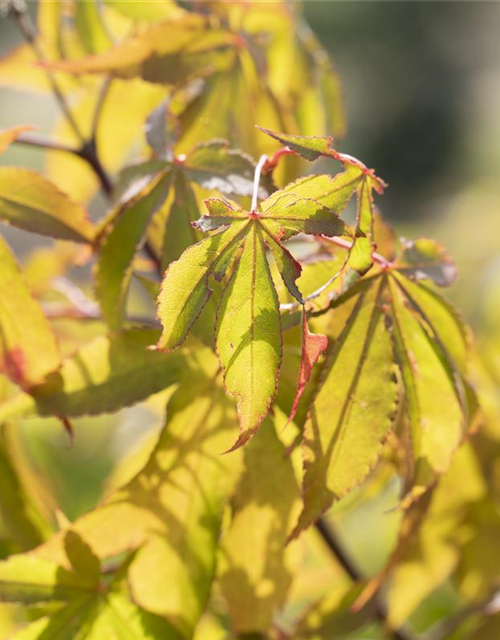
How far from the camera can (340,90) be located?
75cm

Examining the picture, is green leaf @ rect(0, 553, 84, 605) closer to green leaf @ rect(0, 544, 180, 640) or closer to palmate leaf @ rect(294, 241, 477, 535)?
green leaf @ rect(0, 544, 180, 640)

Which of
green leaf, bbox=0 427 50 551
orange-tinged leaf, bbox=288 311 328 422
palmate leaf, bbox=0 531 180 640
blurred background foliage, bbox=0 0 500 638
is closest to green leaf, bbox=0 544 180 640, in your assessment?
palmate leaf, bbox=0 531 180 640

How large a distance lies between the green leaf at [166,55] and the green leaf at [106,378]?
191 millimetres

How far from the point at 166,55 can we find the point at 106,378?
0.24 m

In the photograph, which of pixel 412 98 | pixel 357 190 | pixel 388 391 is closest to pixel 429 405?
pixel 388 391

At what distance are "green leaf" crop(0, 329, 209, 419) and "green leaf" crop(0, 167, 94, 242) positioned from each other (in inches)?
3.3

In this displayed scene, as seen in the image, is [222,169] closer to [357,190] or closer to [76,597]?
[357,190]

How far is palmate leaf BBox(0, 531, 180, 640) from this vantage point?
50 centimetres

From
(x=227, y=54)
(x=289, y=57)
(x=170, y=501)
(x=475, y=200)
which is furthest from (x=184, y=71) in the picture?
(x=475, y=200)

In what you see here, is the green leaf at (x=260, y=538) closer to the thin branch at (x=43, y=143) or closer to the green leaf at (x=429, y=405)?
the green leaf at (x=429, y=405)

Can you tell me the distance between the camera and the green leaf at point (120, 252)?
1.69 feet

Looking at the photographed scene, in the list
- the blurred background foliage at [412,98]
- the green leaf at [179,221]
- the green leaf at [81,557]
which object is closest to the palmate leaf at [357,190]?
the green leaf at [179,221]

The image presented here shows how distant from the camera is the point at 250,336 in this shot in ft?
1.28

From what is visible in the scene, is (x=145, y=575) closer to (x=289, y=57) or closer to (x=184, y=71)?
(x=184, y=71)
